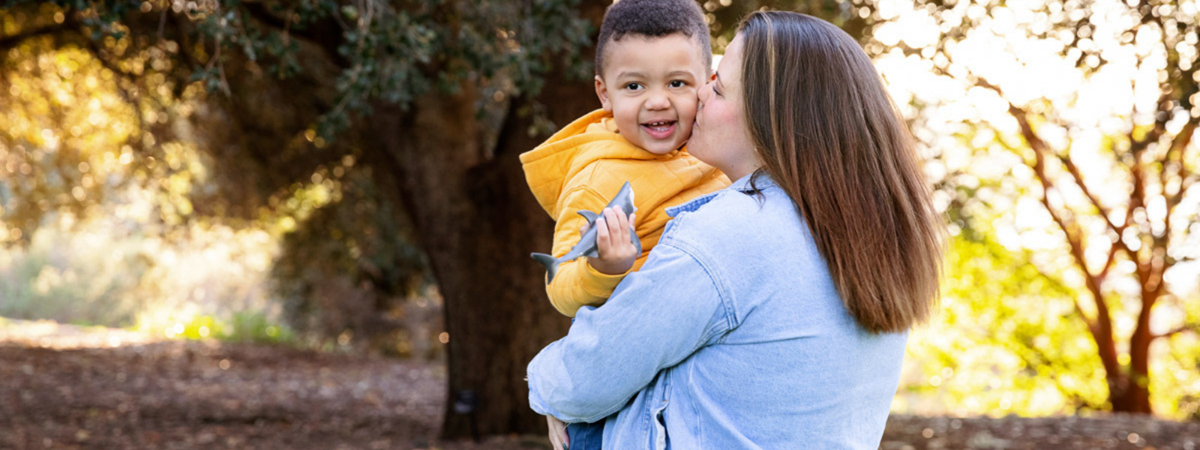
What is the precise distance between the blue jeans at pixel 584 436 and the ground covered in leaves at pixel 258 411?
473 centimetres

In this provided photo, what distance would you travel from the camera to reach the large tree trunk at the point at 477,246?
251 inches

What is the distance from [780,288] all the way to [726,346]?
120 millimetres

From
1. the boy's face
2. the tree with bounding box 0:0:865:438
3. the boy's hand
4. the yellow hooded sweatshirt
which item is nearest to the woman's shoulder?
the boy's hand

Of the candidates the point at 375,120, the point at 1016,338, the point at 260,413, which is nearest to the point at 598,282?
the point at 375,120

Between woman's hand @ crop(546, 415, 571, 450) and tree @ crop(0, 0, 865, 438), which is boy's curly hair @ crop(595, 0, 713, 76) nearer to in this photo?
woman's hand @ crop(546, 415, 571, 450)

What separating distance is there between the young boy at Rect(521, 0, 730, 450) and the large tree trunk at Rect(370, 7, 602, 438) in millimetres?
4070

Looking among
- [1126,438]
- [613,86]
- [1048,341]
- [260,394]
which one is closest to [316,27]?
[613,86]

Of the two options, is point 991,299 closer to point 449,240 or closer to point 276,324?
point 449,240

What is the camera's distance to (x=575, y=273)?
1.73 m

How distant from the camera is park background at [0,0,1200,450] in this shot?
16.6 ft

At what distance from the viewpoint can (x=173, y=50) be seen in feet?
23.3

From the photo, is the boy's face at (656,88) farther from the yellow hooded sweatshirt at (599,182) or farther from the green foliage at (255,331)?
the green foliage at (255,331)

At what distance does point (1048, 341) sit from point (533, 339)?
9598 millimetres

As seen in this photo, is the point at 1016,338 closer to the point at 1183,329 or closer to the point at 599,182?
the point at 1183,329
